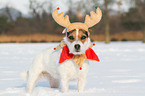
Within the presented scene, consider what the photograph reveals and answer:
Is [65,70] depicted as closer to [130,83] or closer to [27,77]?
[27,77]

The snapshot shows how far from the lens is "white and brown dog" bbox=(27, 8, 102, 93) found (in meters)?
3.33

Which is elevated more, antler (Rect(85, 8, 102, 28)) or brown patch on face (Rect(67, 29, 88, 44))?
antler (Rect(85, 8, 102, 28))

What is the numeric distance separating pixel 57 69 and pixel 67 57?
0.88 feet

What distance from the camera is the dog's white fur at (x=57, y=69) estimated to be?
11.3ft

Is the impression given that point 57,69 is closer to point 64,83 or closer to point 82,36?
point 64,83

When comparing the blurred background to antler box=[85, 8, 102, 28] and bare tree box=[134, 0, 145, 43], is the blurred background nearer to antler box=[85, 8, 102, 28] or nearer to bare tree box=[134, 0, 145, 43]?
bare tree box=[134, 0, 145, 43]

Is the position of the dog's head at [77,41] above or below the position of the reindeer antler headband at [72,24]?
below

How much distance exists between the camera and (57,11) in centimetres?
349

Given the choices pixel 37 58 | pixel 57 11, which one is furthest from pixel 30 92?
pixel 57 11

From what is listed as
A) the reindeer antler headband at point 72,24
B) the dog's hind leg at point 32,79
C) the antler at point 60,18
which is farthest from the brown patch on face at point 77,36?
the dog's hind leg at point 32,79

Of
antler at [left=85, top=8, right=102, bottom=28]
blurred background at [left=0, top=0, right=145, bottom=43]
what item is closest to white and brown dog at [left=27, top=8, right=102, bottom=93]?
antler at [left=85, top=8, right=102, bottom=28]

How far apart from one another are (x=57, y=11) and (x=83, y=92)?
4.63ft

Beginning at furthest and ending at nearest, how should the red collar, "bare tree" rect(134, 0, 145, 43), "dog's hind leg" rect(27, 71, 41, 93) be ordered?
"bare tree" rect(134, 0, 145, 43) < "dog's hind leg" rect(27, 71, 41, 93) < the red collar

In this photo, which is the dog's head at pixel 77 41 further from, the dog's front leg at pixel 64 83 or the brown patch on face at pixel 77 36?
the dog's front leg at pixel 64 83
